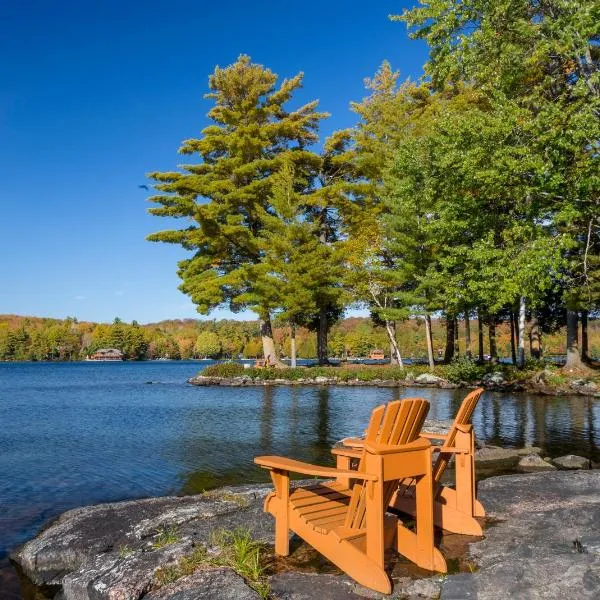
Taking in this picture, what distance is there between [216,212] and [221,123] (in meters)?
8.32

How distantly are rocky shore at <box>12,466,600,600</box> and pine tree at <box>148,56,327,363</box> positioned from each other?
2457 cm

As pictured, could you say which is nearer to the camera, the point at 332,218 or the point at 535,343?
the point at 535,343

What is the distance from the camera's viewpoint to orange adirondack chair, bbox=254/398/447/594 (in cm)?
376

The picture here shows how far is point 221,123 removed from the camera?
1414 inches

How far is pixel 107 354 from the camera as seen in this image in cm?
13462

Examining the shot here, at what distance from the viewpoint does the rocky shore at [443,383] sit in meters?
21.8

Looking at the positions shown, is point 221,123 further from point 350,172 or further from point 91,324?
point 91,324

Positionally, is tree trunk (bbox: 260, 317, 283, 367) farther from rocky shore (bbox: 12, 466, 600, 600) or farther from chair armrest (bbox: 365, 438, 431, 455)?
chair armrest (bbox: 365, 438, 431, 455)

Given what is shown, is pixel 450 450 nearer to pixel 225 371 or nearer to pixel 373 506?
pixel 373 506

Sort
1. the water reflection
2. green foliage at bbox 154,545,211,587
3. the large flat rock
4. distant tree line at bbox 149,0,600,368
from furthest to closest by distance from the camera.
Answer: distant tree line at bbox 149,0,600,368, the water reflection, green foliage at bbox 154,545,211,587, the large flat rock

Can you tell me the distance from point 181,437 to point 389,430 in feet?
33.8

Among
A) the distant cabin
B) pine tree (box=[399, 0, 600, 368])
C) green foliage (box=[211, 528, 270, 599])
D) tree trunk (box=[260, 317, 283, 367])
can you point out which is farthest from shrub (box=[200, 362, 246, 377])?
the distant cabin

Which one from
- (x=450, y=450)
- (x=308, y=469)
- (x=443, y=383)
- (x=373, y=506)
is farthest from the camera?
(x=443, y=383)

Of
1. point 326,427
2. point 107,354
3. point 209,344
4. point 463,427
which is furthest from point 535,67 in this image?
point 107,354
